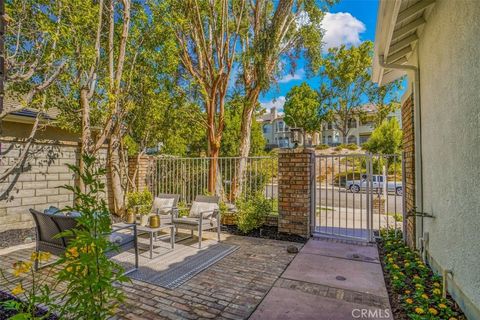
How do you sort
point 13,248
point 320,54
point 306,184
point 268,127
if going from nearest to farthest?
point 13,248
point 306,184
point 320,54
point 268,127

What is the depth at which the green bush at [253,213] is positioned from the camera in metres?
5.98

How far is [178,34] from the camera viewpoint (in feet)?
29.9

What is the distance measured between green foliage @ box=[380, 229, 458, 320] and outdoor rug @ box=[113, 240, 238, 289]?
8.37 ft

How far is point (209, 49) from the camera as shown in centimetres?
907

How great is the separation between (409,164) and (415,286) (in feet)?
7.50

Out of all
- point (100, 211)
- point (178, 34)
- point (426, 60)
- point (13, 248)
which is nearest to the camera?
point (100, 211)

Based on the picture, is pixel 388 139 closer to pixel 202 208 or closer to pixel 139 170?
pixel 139 170

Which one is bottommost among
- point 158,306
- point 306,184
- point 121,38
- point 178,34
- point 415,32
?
point 158,306

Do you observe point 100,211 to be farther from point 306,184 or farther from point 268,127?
point 268,127

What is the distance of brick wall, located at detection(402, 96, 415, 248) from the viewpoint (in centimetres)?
462

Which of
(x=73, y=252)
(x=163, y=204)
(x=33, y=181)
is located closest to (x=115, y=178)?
(x=33, y=181)

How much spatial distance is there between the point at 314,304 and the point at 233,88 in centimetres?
1010

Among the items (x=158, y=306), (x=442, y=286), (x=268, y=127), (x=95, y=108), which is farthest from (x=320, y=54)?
(x=268, y=127)

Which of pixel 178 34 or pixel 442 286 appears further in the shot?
pixel 178 34
